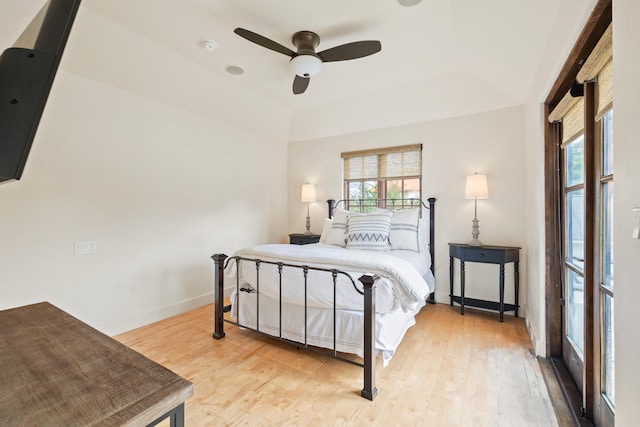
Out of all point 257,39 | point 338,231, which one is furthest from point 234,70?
point 338,231

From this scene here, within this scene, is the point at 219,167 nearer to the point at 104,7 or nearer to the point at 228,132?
the point at 228,132

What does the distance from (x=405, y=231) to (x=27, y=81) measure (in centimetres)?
322

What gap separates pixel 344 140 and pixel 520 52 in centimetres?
250

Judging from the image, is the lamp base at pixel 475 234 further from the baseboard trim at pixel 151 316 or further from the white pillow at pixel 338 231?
the baseboard trim at pixel 151 316

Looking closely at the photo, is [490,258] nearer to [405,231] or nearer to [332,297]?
[405,231]

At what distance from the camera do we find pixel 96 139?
2746 millimetres

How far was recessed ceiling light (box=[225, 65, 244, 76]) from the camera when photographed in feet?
10.2

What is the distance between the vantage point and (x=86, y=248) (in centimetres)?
267

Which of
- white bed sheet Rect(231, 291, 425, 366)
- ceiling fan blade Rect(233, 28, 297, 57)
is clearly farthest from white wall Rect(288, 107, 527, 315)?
ceiling fan blade Rect(233, 28, 297, 57)

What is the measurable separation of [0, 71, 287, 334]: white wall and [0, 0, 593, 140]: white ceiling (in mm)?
449

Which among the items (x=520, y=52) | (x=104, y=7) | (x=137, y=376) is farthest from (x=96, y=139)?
(x=520, y=52)

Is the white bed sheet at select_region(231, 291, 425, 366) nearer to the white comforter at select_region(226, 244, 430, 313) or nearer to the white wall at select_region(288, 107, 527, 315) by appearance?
the white comforter at select_region(226, 244, 430, 313)

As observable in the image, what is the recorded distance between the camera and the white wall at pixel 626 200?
2.98 feet

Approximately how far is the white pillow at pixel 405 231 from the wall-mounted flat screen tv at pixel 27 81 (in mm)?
3132
